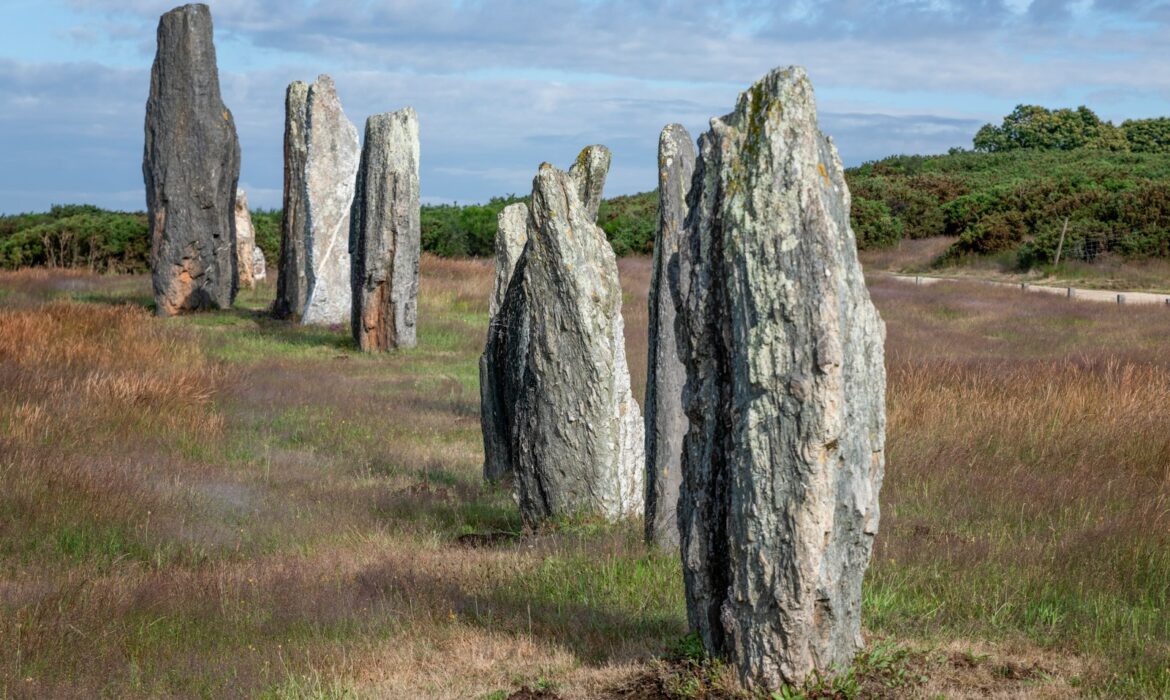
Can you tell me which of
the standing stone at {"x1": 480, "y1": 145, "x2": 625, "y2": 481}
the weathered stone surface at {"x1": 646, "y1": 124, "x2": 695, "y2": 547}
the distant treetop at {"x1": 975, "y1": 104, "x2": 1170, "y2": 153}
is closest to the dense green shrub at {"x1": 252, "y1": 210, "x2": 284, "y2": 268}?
the standing stone at {"x1": 480, "y1": 145, "x2": 625, "y2": 481}

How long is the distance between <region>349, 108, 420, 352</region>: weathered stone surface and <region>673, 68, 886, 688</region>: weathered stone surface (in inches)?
522

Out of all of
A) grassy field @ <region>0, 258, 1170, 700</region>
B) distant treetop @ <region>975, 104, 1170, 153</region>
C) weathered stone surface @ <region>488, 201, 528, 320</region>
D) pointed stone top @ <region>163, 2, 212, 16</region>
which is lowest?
grassy field @ <region>0, 258, 1170, 700</region>

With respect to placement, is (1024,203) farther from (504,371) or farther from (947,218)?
(504,371)

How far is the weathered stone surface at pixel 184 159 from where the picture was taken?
21297mm

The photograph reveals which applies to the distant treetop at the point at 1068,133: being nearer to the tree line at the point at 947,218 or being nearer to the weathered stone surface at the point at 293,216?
the tree line at the point at 947,218

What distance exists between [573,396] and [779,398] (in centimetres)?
388

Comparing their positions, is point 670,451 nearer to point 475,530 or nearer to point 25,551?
point 475,530

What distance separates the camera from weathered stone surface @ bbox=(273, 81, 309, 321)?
21.7m

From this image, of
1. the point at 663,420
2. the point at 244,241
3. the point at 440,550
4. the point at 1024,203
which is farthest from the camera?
the point at 1024,203

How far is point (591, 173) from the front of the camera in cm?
1157

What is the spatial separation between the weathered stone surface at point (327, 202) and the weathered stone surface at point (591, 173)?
9194 millimetres

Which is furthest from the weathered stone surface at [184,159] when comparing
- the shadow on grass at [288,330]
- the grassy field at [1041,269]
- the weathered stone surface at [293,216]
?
the grassy field at [1041,269]

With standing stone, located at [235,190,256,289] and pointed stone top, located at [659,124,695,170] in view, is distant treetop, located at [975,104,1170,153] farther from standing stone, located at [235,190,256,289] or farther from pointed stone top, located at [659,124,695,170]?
pointed stone top, located at [659,124,695,170]

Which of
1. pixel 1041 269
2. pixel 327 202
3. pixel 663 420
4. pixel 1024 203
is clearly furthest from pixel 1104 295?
pixel 663 420
